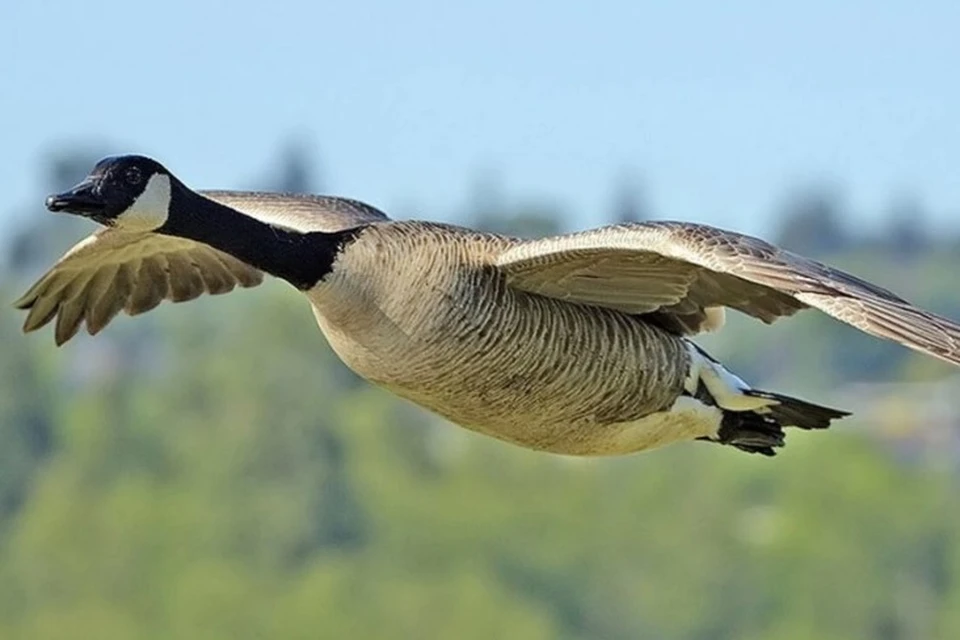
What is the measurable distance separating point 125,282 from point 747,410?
144 inches

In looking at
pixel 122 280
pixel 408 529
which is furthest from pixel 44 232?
pixel 122 280

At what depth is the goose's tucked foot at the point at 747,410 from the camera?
15.1 m

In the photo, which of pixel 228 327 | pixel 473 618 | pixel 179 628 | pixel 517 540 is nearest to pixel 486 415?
pixel 473 618

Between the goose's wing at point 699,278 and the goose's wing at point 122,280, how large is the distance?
2.60 meters

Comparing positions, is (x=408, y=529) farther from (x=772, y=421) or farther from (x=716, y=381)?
(x=716, y=381)

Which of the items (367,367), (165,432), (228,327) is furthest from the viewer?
(228,327)

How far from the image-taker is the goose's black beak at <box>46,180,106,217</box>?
12.8 m

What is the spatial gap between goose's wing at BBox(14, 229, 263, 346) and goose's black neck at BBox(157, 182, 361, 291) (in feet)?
7.52

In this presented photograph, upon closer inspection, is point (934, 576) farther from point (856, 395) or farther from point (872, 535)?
point (856, 395)

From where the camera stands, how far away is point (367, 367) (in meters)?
13.7

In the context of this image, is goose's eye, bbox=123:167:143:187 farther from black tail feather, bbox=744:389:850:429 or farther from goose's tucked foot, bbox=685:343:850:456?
black tail feather, bbox=744:389:850:429

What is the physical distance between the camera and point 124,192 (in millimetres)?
13156

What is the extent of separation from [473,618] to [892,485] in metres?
21.7

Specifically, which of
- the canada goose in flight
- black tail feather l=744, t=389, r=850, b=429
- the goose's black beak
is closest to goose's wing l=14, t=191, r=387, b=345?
the canada goose in flight
